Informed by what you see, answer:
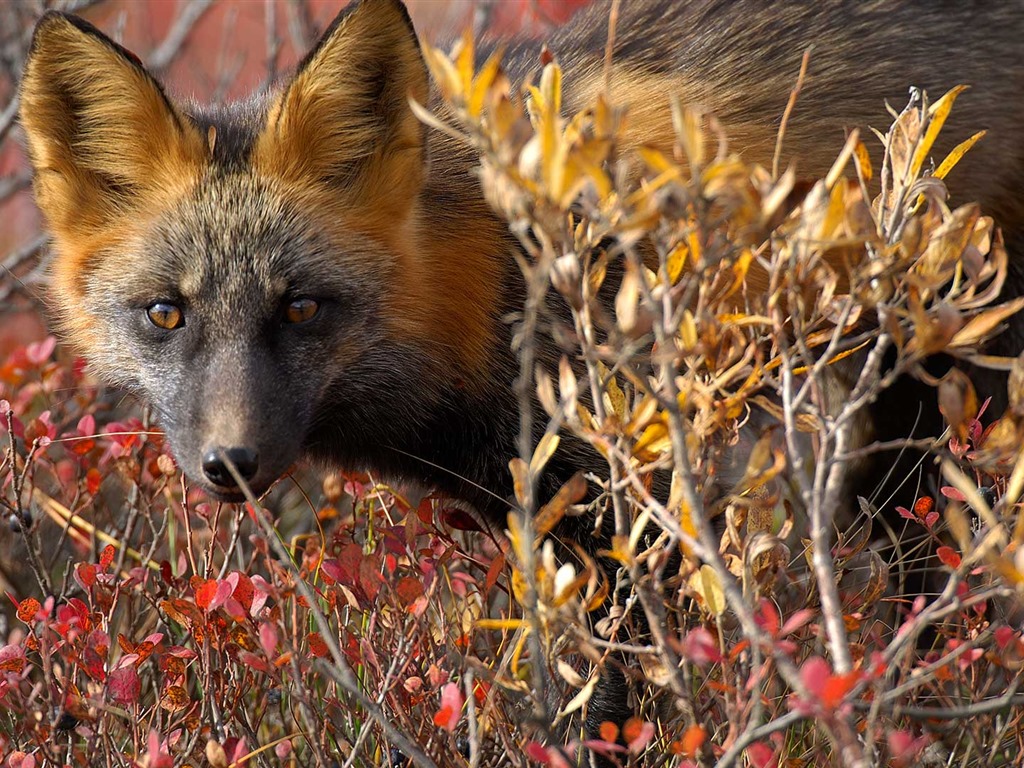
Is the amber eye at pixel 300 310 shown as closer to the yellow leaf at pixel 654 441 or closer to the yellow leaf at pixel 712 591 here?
the yellow leaf at pixel 654 441

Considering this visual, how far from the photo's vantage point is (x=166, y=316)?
344 cm

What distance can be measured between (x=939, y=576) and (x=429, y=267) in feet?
9.55

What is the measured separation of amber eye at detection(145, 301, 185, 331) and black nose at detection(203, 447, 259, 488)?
0.53 metres

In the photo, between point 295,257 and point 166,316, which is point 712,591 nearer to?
point 295,257

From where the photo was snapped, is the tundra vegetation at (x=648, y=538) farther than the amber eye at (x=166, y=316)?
No

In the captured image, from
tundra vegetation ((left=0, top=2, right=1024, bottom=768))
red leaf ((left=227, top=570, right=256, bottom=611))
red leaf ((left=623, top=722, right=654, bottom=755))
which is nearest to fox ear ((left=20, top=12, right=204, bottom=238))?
tundra vegetation ((left=0, top=2, right=1024, bottom=768))

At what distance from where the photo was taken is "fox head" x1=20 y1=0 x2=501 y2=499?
3.32 metres

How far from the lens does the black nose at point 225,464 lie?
9.98 ft

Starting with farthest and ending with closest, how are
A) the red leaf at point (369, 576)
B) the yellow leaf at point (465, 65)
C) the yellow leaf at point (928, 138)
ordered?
the red leaf at point (369, 576), the yellow leaf at point (928, 138), the yellow leaf at point (465, 65)

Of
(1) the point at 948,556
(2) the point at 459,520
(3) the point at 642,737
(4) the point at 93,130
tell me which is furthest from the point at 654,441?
(4) the point at 93,130

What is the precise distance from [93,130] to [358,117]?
0.79m

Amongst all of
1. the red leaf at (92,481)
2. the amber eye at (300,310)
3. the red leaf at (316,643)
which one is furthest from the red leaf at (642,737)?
the red leaf at (92,481)

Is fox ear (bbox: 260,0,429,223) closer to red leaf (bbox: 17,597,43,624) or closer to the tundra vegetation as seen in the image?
the tundra vegetation

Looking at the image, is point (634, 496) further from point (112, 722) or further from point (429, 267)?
point (112, 722)
